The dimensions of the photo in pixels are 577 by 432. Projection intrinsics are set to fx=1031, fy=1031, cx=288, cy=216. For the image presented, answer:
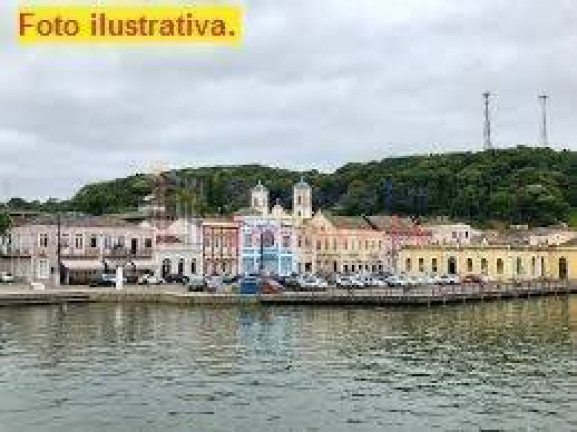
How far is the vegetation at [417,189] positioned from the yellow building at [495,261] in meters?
31.9

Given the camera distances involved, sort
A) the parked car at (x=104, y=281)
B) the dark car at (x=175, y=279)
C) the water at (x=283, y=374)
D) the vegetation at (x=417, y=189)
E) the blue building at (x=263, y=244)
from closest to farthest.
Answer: the water at (x=283, y=374)
the parked car at (x=104, y=281)
the dark car at (x=175, y=279)
the blue building at (x=263, y=244)
the vegetation at (x=417, y=189)

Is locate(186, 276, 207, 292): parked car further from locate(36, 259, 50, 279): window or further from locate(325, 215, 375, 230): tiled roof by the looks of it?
locate(325, 215, 375, 230): tiled roof

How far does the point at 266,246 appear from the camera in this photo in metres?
109

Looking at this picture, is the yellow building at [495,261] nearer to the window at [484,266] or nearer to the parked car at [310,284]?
the window at [484,266]

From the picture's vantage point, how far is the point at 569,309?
7781 centimetres

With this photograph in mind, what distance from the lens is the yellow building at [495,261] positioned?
117750mm

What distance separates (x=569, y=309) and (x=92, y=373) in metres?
48.4

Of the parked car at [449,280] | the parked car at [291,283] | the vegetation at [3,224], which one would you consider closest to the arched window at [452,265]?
the parked car at [449,280]

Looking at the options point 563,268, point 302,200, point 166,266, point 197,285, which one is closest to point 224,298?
point 197,285

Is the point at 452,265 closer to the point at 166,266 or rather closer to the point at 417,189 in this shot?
the point at 166,266

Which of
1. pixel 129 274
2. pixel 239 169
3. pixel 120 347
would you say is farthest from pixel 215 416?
pixel 239 169

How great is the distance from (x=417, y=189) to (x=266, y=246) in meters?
65.3

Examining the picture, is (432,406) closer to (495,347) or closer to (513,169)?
(495,347)

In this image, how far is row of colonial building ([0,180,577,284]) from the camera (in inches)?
3868
